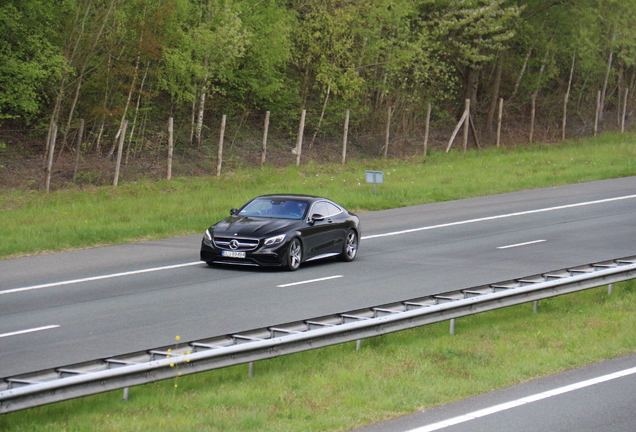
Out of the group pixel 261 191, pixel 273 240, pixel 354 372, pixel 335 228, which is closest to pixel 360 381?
pixel 354 372

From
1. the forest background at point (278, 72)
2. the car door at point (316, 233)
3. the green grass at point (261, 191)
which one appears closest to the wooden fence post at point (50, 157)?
the green grass at point (261, 191)

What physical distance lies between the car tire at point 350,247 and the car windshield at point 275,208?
1.20 metres

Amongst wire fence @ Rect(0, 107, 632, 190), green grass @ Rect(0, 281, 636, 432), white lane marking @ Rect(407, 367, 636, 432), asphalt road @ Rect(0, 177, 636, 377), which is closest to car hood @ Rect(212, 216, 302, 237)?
asphalt road @ Rect(0, 177, 636, 377)

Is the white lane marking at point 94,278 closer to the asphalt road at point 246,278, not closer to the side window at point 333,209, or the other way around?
the asphalt road at point 246,278

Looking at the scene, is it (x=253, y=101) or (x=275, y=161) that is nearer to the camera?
Answer: (x=275, y=161)

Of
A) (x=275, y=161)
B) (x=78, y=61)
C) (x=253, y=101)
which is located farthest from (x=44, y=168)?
(x=253, y=101)

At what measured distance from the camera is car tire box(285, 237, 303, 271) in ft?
55.6

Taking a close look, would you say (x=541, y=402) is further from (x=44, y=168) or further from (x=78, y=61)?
(x=78, y=61)

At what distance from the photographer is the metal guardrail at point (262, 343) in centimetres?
752

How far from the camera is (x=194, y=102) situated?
3397 cm

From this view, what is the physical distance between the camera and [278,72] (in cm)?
3797

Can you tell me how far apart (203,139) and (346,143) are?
19.1 ft

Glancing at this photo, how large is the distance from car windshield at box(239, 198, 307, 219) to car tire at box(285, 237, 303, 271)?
0.82 m

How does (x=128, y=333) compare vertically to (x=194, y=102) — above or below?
below
